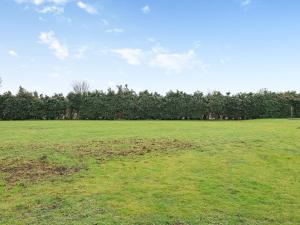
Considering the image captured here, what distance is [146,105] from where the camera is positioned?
38.0 m

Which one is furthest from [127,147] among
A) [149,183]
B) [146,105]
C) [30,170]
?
[146,105]

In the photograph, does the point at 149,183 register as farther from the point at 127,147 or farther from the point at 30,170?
the point at 127,147

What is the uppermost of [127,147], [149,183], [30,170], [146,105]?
[146,105]

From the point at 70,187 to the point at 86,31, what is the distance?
1895 cm

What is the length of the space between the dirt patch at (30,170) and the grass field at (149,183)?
3 centimetres

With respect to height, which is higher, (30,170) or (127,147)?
(127,147)

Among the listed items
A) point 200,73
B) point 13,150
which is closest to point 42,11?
point 13,150

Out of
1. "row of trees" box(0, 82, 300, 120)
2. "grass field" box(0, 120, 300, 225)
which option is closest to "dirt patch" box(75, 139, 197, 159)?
"grass field" box(0, 120, 300, 225)

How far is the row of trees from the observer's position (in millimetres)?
36781

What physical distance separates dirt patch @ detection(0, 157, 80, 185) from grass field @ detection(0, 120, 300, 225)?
0.09 feet

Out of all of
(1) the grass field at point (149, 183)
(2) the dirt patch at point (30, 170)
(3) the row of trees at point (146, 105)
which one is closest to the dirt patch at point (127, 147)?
(1) the grass field at point (149, 183)

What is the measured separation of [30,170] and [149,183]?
3.45 meters

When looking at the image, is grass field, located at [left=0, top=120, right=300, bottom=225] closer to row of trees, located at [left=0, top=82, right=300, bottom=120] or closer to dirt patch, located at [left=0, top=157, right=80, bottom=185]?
dirt patch, located at [left=0, top=157, right=80, bottom=185]

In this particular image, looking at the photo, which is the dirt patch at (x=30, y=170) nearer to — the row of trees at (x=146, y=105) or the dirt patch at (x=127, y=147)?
the dirt patch at (x=127, y=147)
